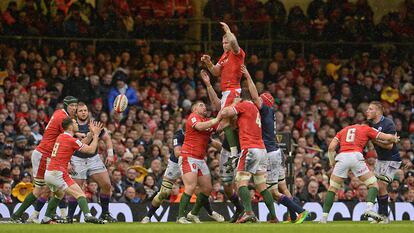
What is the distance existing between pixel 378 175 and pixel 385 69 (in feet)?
41.9

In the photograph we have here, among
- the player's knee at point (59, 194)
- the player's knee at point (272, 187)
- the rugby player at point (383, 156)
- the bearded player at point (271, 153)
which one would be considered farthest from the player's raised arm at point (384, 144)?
the player's knee at point (59, 194)

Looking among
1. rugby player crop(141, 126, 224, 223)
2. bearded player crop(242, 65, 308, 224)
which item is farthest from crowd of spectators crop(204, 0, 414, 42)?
bearded player crop(242, 65, 308, 224)

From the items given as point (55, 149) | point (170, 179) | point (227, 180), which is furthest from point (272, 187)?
point (55, 149)

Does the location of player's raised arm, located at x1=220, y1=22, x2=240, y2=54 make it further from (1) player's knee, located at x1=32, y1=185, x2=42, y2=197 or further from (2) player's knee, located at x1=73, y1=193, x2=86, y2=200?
(1) player's knee, located at x1=32, y1=185, x2=42, y2=197

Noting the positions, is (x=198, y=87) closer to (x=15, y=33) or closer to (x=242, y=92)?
(x=15, y=33)

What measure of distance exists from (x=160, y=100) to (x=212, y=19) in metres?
4.31

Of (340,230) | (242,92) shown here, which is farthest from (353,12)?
(340,230)

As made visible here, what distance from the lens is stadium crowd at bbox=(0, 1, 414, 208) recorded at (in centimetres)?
2600

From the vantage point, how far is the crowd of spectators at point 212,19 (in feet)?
100

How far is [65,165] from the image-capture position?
66.4 ft

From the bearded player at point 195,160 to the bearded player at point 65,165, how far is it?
1.69m

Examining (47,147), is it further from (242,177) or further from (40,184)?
(242,177)

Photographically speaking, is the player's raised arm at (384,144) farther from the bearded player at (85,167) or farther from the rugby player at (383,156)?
the bearded player at (85,167)

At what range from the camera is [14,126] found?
1056 inches
